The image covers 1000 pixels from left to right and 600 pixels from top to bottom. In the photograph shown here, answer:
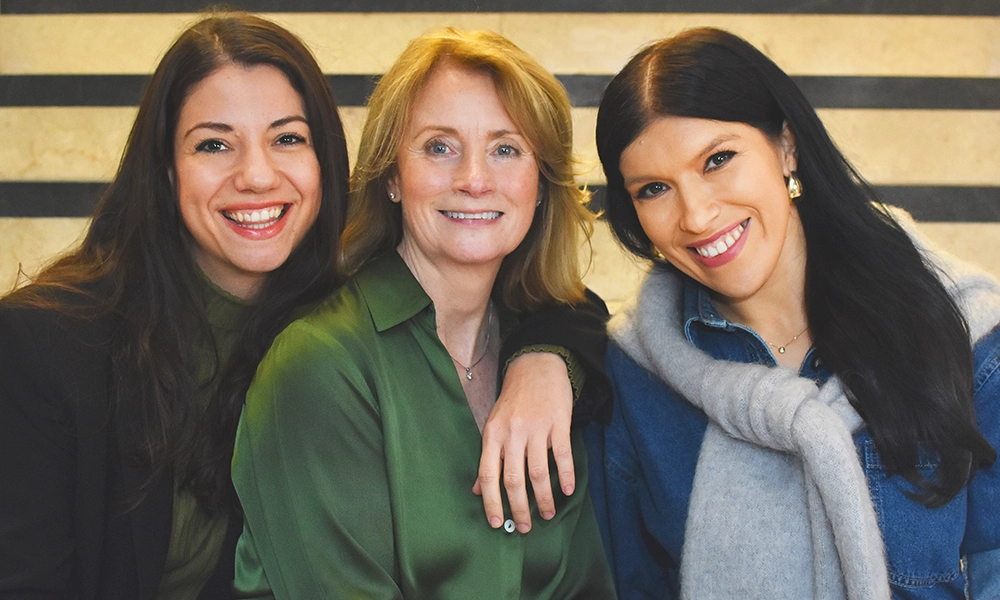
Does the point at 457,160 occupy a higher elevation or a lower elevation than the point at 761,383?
higher

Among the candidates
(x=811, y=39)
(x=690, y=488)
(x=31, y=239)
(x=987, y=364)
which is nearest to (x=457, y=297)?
(x=690, y=488)

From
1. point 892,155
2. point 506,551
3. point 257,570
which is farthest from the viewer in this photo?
point 892,155

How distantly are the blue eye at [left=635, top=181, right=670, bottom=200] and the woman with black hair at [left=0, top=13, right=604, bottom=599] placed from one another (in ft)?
1.13

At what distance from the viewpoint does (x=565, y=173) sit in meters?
2.07

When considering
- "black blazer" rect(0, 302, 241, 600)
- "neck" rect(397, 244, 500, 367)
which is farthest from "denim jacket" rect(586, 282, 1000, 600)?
"black blazer" rect(0, 302, 241, 600)

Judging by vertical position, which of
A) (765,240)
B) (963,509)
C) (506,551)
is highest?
(765,240)

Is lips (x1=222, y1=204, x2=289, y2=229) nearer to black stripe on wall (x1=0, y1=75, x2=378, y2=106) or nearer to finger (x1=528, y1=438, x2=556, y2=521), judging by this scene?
finger (x1=528, y1=438, x2=556, y2=521)

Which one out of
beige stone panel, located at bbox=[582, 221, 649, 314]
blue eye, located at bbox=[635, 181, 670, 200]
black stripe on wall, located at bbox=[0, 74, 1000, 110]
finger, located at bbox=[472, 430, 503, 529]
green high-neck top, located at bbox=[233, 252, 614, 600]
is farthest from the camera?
beige stone panel, located at bbox=[582, 221, 649, 314]

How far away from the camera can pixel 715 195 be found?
1863 millimetres

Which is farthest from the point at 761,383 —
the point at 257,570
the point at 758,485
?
the point at 257,570

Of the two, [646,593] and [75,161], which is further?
[75,161]

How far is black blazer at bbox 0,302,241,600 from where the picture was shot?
5.52 feet

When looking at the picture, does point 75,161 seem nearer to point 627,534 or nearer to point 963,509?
point 627,534

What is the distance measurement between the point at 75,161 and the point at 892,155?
2.87 metres
